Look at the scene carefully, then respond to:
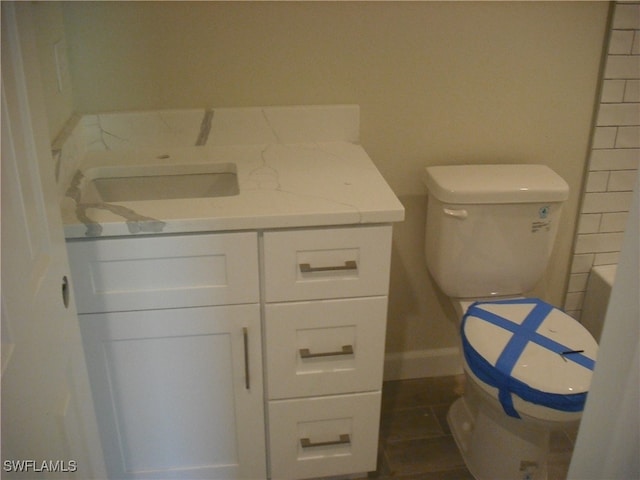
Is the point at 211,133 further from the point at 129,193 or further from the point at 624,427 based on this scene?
the point at 624,427

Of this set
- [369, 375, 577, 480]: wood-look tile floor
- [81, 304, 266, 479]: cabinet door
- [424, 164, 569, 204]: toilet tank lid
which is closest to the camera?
[81, 304, 266, 479]: cabinet door

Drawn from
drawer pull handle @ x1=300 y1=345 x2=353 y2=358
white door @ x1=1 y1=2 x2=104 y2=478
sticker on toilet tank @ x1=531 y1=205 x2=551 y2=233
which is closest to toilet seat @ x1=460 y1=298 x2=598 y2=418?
sticker on toilet tank @ x1=531 y1=205 x2=551 y2=233

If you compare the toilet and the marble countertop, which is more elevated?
the marble countertop

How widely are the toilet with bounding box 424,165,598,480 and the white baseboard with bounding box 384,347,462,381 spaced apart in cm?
27

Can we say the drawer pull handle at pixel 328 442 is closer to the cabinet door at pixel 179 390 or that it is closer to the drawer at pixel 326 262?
the cabinet door at pixel 179 390

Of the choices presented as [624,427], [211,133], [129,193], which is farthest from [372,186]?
[624,427]

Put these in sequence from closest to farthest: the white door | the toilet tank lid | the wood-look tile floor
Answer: the white door < the toilet tank lid < the wood-look tile floor

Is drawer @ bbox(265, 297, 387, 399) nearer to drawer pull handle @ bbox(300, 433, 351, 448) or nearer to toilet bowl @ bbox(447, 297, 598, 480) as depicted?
drawer pull handle @ bbox(300, 433, 351, 448)

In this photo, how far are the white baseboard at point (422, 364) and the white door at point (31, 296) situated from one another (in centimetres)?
127

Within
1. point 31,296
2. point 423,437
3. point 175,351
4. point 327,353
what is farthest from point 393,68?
point 31,296

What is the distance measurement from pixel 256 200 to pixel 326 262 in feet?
0.71

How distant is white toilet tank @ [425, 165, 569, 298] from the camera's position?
69.9 inches

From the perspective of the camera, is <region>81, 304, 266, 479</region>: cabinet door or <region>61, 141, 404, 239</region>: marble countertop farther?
<region>81, 304, 266, 479</region>: cabinet door

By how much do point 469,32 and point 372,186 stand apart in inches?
23.8
